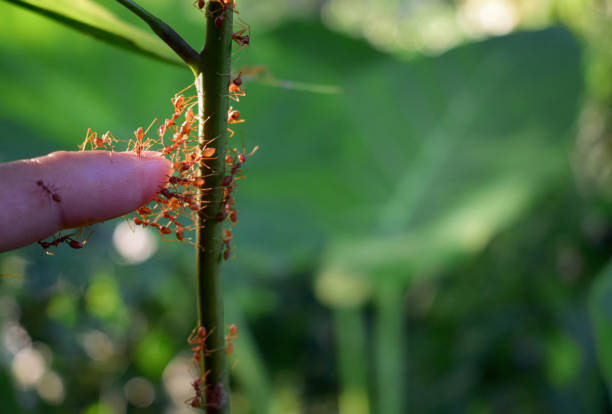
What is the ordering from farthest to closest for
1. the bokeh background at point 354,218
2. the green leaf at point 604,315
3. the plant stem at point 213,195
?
the bokeh background at point 354,218
the green leaf at point 604,315
the plant stem at point 213,195

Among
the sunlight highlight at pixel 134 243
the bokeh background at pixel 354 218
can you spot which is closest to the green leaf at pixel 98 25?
the bokeh background at pixel 354 218

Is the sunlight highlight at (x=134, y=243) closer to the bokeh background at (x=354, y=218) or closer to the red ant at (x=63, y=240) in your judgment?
the bokeh background at (x=354, y=218)

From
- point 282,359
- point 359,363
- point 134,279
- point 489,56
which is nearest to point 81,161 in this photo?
point 134,279

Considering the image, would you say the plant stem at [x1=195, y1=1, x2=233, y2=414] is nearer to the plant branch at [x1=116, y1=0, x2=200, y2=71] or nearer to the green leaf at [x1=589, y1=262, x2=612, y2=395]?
the plant branch at [x1=116, y1=0, x2=200, y2=71]

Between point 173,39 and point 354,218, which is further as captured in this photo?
point 354,218

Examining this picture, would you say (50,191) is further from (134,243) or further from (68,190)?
(134,243)

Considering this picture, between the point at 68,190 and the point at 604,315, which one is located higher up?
the point at 68,190

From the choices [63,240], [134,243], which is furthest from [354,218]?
[63,240]
